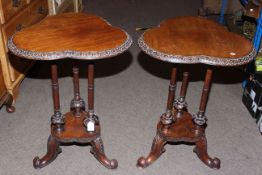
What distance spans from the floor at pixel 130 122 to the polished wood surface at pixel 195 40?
0.76 meters

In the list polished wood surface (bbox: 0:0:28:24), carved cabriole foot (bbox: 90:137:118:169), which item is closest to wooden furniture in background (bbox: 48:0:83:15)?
polished wood surface (bbox: 0:0:28:24)

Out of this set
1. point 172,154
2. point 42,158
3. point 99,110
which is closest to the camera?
point 42,158

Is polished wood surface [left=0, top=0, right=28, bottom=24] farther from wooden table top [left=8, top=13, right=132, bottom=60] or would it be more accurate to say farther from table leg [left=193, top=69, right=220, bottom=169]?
table leg [left=193, top=69, right=220, bottom=169]

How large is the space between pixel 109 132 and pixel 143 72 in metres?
0.84

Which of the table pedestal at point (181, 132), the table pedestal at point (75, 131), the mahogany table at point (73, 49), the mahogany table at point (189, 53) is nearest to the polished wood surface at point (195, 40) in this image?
the mahogany table at point (189, 53)

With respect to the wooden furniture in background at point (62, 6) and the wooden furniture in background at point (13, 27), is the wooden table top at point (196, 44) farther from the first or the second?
the wooden furniture in background at point (62, 6)

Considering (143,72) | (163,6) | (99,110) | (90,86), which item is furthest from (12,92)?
(163,6)

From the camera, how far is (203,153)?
73.8 inches

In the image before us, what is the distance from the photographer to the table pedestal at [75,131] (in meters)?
1.74

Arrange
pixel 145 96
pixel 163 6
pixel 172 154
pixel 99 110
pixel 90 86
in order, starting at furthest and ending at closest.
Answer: pixel 163 6 → pixel 145 96 → pixel 99 110 → pixel 172 154 → pixel 90 86

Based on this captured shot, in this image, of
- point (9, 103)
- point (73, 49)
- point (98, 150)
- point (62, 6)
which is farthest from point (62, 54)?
point (62, 6)

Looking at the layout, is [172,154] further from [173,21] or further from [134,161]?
[173,21]

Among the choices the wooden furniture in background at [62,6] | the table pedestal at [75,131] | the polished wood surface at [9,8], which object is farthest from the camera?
the wooden furniture in background at [62,6]

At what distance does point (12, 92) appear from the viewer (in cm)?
229
